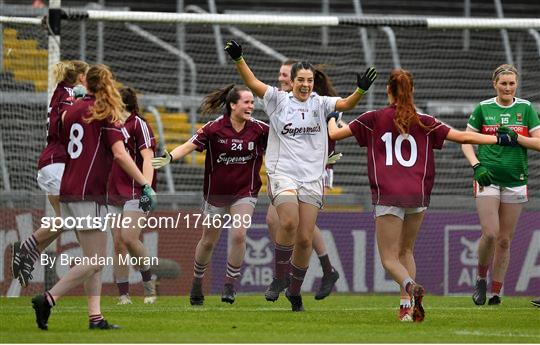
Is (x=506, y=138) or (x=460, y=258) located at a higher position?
(x=506, y=138)

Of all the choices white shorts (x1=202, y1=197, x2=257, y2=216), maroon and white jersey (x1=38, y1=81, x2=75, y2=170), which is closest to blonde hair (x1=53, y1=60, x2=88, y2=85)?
maroon and white jersey (x1=38, y1=81, x2=75, y2=170)

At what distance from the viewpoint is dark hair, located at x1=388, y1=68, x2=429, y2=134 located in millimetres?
10484

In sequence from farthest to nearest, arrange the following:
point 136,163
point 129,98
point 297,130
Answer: point 136,163
point 129,98
point 297,130

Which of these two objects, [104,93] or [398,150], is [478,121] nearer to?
[398,150]

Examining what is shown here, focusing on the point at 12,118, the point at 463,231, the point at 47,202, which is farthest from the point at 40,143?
the point at 463,231

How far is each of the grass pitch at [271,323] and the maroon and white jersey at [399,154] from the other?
42.5 inches

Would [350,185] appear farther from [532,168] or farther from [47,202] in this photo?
[47,202]

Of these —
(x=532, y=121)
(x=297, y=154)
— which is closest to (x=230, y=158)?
(x=297, y=154)

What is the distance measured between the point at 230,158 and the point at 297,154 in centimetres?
122

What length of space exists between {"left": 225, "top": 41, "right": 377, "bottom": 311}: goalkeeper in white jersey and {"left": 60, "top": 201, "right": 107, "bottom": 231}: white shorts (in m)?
2.32

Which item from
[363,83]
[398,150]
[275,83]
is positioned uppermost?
[275,83]

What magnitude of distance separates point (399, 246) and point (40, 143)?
7.05 meters

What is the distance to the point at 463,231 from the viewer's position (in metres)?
16.1

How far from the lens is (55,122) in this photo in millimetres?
12602
